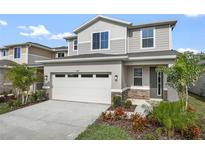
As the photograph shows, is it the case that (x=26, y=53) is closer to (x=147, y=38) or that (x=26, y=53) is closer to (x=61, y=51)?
(x=61, y=51)

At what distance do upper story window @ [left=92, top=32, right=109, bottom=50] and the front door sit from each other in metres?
4.74

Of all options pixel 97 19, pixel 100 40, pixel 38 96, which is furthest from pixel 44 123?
A: pixel 97 19

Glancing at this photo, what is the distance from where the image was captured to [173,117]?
5.45m

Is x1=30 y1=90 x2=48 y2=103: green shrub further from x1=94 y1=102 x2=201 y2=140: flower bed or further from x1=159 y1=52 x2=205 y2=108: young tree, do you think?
x1=159 y1=52 x2=205 y2=108: young tree

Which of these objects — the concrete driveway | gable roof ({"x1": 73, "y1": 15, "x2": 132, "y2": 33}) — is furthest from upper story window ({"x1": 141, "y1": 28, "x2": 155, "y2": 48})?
the concrete driveway

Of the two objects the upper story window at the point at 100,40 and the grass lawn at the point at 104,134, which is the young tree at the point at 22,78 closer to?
the upper story window at the point at 100,40

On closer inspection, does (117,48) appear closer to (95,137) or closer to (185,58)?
(185,58)

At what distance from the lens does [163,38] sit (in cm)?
1291

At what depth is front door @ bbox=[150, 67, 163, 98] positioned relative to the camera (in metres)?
12.1

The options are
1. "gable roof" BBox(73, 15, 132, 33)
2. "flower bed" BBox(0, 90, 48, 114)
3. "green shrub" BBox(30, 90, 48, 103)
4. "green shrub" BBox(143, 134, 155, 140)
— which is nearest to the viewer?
"green shrub" BBox(143, 134, 155, 140)

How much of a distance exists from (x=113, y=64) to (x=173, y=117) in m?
6.01

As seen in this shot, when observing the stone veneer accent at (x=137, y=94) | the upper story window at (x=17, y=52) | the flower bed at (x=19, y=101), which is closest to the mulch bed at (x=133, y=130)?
the stone veneer accent at (x=137, y=94)
